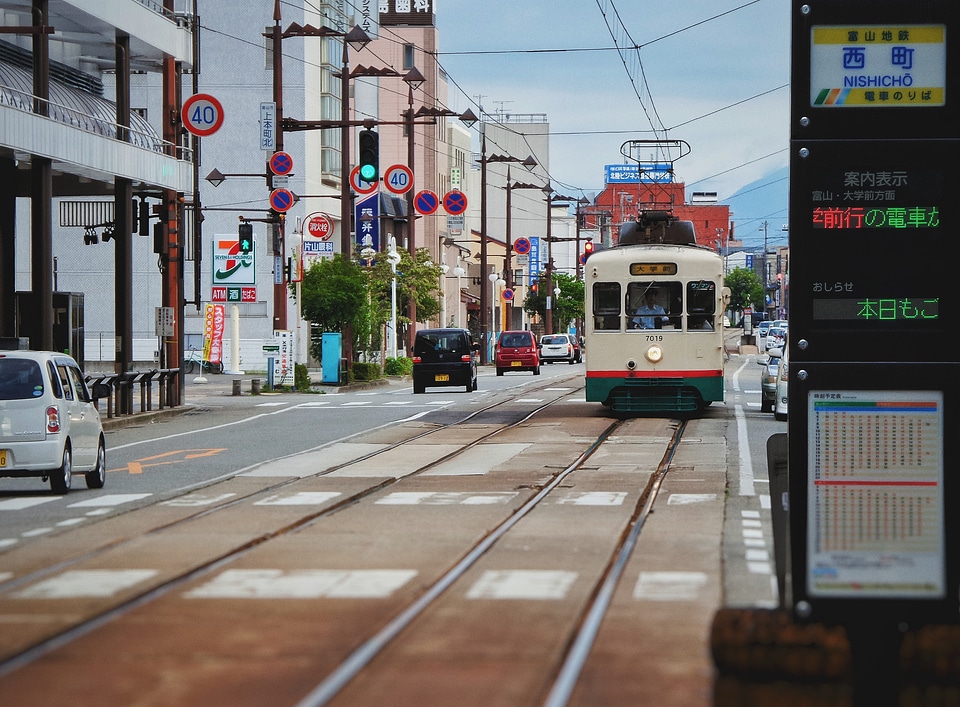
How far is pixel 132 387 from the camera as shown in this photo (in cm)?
3123

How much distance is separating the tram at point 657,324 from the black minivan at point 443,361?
50.3ft

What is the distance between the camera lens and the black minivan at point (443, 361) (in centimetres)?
4341

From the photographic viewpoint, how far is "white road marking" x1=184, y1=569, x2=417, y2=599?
9.41 m

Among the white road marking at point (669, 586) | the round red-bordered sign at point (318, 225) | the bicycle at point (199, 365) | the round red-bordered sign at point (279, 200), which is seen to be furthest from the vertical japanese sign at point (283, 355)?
the white road marking at point (669, 586)

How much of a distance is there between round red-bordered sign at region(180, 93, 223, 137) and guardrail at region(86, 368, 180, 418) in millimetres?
5353

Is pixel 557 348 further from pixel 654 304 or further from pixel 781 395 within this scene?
pixel 781 395

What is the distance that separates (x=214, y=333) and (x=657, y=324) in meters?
37.4

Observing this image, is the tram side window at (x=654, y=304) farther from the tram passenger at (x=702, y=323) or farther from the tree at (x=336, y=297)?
the tree at (x=336, y=297)

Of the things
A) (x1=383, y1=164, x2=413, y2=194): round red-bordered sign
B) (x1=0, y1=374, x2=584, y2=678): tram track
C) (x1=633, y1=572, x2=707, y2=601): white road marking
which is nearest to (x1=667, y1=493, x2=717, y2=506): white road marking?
(x1=0, y1=374, x2=584, y2=678): tram track

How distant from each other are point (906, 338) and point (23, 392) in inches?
469

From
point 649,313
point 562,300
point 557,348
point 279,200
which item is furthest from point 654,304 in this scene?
point 562,300

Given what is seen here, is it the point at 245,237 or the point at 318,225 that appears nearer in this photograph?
the point at 245,237

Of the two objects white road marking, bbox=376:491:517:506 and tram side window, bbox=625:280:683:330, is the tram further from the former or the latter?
white road marking, bbox=376:491:517:506

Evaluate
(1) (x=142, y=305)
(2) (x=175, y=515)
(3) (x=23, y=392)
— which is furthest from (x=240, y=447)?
(1) (x=142, y=305)
